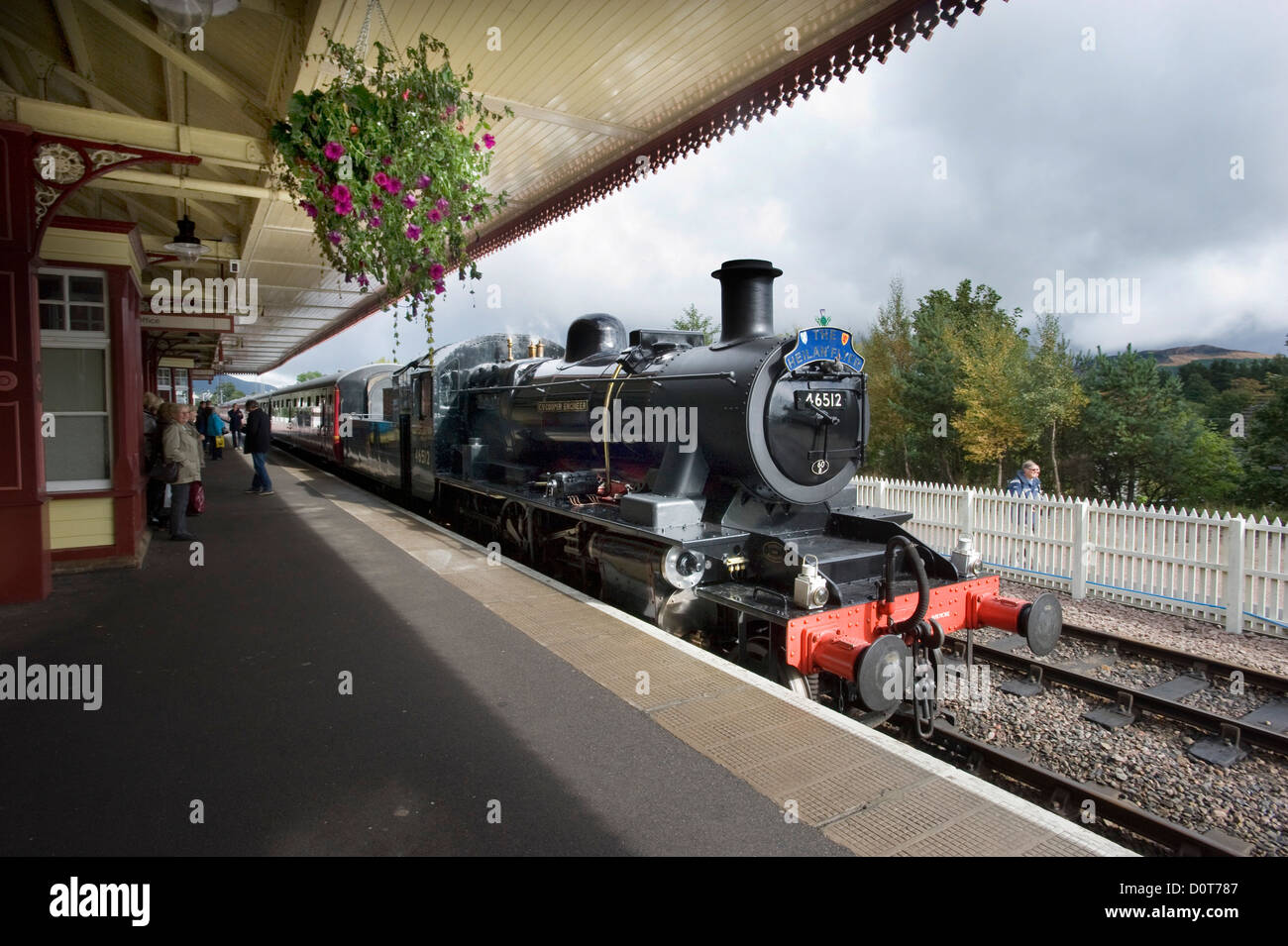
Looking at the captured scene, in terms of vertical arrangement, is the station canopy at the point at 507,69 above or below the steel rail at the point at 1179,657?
→ above

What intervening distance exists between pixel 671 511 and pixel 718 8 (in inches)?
135

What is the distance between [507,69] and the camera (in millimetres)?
5672

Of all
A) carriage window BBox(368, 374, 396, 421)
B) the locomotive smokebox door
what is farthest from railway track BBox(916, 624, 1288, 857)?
carriage window BBox(368, 374, 396, 421)

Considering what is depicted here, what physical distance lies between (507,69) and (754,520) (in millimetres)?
4147

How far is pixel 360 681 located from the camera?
3.98 meters

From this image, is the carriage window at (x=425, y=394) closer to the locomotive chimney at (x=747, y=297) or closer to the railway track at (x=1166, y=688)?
the locomotive chimney at (x=747, y=297)

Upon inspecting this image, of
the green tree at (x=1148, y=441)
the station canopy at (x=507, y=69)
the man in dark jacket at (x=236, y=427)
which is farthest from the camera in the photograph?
the man in dark jacket at (x=236, y=427)

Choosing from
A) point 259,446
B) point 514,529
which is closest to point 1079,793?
point 514,529

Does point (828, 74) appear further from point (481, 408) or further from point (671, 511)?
point (481, 408)

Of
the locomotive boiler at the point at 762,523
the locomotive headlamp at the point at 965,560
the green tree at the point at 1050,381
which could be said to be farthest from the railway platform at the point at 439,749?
the green tree at the point at 1050,381

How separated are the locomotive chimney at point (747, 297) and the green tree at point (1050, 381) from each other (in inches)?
683

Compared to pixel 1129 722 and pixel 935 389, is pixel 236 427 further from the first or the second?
pixel 1129 722

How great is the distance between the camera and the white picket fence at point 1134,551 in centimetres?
694

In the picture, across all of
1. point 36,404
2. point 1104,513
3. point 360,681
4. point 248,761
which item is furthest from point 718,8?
point 1104,513
